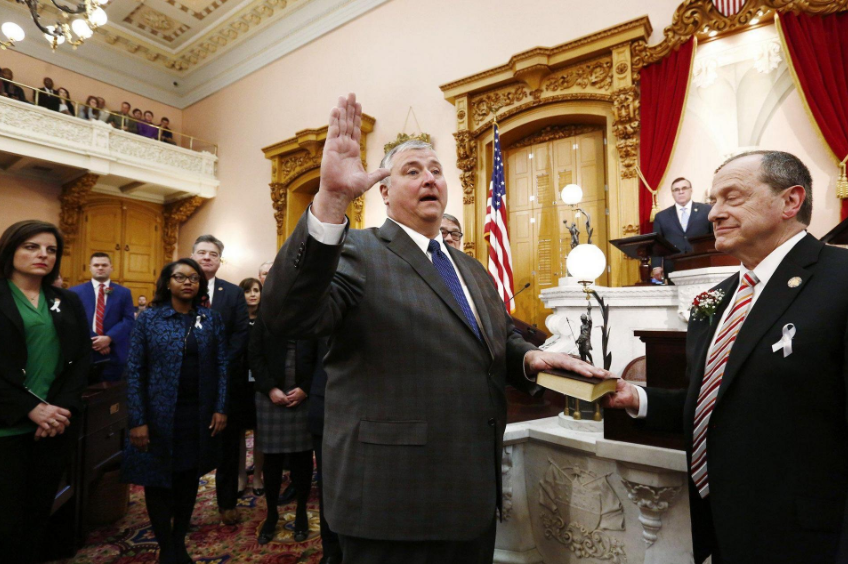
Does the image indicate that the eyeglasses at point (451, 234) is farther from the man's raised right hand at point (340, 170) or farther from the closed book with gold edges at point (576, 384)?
the man's raised right hand at point (340, 170)

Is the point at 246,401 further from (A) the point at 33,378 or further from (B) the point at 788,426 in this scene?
(B) the point at 788,426

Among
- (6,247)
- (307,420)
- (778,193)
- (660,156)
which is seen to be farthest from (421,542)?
(660,156)

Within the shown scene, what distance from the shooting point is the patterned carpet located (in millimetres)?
2674

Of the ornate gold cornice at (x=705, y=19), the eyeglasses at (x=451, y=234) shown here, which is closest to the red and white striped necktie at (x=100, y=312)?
the eyeglasses at (x=451, y=234)

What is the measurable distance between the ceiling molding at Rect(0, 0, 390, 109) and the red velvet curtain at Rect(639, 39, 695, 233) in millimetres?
4865

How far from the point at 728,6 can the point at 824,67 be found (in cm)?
107

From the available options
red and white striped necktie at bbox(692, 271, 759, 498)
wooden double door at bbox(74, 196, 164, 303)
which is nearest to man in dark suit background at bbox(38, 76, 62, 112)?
wooden double door at bbox(74, 196, 164, 303)

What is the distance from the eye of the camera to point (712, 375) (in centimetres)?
129

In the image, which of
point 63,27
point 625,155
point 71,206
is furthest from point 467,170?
point 71,206

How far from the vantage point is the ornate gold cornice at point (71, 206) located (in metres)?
9.47

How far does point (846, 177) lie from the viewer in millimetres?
4328

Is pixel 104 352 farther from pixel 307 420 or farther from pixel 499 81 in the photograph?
pixel 499 81

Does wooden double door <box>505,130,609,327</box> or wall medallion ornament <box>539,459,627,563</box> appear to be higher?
wooden double door <box>505,130,609,327</box>

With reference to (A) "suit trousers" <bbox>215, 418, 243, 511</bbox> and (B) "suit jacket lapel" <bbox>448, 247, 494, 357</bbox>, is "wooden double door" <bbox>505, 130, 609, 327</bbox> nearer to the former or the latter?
(A) "suit trousers" <bbox>215, 418, 243, 511</bbox>
